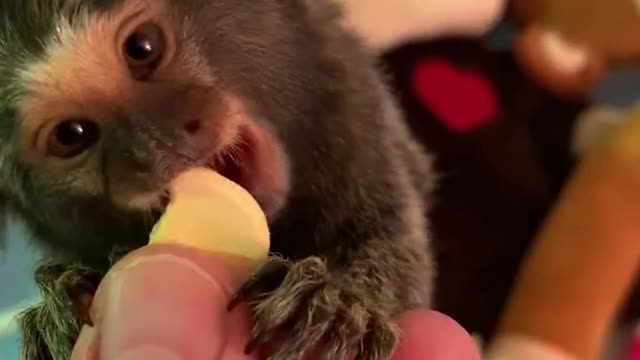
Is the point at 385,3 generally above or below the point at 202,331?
below

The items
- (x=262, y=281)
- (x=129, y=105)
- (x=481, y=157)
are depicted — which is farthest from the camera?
(x=481, y=157)

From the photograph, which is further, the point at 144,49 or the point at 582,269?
the point at 582,269

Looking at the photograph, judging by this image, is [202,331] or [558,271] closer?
[202,331]

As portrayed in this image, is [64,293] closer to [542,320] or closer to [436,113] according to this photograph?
[542,320]

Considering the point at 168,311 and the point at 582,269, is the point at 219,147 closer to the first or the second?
the point at 168,311

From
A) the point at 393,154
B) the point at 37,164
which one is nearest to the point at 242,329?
the point at 37,164

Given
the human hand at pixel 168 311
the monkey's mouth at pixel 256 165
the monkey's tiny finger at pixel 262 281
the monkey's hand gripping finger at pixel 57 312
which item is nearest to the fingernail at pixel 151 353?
the human hand at pixel 168 311


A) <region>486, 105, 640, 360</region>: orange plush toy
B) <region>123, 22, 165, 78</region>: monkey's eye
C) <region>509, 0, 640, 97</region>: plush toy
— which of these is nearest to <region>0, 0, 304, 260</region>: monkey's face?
<region>123, 22, 165, 78</region>: monkey's eye

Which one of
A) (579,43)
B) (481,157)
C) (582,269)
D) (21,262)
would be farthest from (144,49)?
(579,43)
